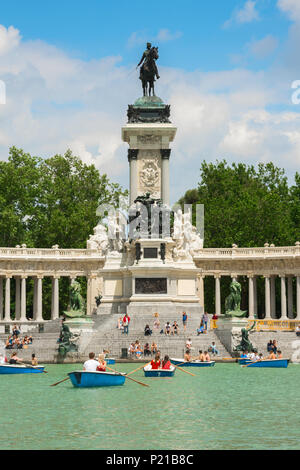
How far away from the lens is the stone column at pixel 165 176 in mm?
63156

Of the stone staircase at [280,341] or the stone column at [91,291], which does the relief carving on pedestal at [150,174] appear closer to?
the stone column at [91,291]

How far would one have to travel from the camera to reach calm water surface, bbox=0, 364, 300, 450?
1803cm

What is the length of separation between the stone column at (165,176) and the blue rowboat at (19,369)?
90.2 feet

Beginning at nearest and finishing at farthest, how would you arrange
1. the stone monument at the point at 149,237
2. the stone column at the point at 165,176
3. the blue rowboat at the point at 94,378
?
1. the blue rowboat at the point at 94,378
2. the stone monument at the point at 149,237
3. the stone column at the point at 165,176

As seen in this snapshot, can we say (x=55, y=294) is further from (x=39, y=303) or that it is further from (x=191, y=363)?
(x=191, y=363)

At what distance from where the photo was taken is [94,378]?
2939 centimetres

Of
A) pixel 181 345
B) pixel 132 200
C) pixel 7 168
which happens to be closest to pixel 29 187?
pixel 7 168

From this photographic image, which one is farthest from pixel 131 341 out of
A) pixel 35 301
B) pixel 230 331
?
pixel 35 301

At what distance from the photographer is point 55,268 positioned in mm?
76250

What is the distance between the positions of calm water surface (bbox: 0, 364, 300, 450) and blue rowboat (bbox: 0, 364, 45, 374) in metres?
3.18

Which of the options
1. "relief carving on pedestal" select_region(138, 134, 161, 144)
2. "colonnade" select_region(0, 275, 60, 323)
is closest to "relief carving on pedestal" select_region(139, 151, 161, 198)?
A: "relief carving on pedestal" select_region(138, 134, 161, 144)

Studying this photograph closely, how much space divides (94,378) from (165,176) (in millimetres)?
35696

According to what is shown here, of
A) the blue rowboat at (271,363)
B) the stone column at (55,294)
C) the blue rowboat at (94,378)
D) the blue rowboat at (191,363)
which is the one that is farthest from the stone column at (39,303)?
the blue rowboat at (94,378)
